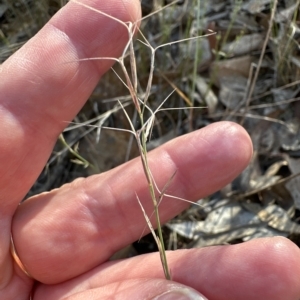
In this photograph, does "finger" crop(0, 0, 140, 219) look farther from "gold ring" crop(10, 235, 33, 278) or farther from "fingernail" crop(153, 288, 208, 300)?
"fingernail" crop(153, 288, 208, 300)

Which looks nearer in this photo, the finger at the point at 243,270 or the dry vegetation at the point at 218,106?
the finger at the point at 243,270

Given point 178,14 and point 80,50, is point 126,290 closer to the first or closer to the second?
point 80,50

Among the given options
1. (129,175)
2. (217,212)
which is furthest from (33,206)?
(217,212)

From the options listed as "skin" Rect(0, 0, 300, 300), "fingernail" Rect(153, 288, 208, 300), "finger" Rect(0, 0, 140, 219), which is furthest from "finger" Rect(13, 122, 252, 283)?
"fingernail" Rect(153, 288, 208, 300)

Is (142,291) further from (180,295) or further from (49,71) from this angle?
(49,71)

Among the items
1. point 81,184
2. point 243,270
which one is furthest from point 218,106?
point 243,270

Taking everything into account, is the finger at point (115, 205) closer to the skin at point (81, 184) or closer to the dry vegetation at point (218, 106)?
the skin at point (81, 184)

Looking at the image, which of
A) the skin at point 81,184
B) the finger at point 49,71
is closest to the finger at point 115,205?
the skin at point 81,184
